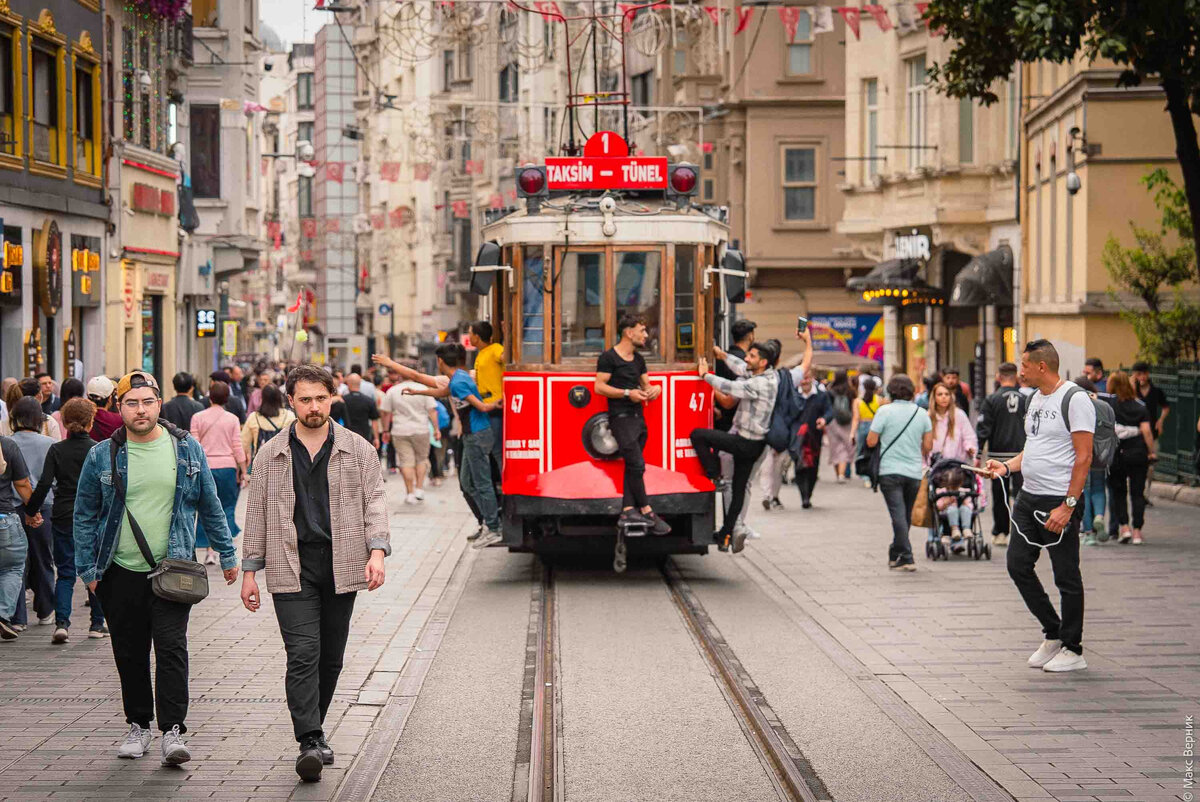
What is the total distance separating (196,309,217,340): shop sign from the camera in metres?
40.8

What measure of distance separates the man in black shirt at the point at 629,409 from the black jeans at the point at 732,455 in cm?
63

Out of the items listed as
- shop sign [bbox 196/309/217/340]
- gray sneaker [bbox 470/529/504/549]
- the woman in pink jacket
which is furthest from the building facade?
gray sneaker [bbox 470/529/504/549]

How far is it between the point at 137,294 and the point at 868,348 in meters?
23.1

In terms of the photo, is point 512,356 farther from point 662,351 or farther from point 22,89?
point 22,89

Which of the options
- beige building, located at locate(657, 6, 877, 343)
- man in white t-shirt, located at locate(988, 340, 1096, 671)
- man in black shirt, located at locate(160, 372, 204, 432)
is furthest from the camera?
beige building, located at locate(657, 6, 877, 343)

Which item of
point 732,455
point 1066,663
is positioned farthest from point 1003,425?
point 1066,663

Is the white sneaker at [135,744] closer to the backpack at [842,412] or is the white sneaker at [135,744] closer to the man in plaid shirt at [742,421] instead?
the man in plaid shirt at [742,421]

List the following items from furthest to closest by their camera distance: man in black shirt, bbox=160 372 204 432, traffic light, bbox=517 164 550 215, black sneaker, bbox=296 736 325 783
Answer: man in black shirt, bbox=160 372 204 432 → traffic light, bbox=517 164 550 215 → black sneaker, bbox=296 736 325 783

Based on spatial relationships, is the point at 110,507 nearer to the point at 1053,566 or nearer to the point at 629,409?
the point at 1053,566

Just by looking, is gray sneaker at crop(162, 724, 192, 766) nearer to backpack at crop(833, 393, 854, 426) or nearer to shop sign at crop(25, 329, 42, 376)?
shop sign at crop(25, 329, 42, 376)

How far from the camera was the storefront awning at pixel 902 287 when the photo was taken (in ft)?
125

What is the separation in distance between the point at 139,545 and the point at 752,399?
7.52 meters

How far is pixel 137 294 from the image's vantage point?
3303 centimetres

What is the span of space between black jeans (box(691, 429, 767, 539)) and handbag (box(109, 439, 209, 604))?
718 cm
